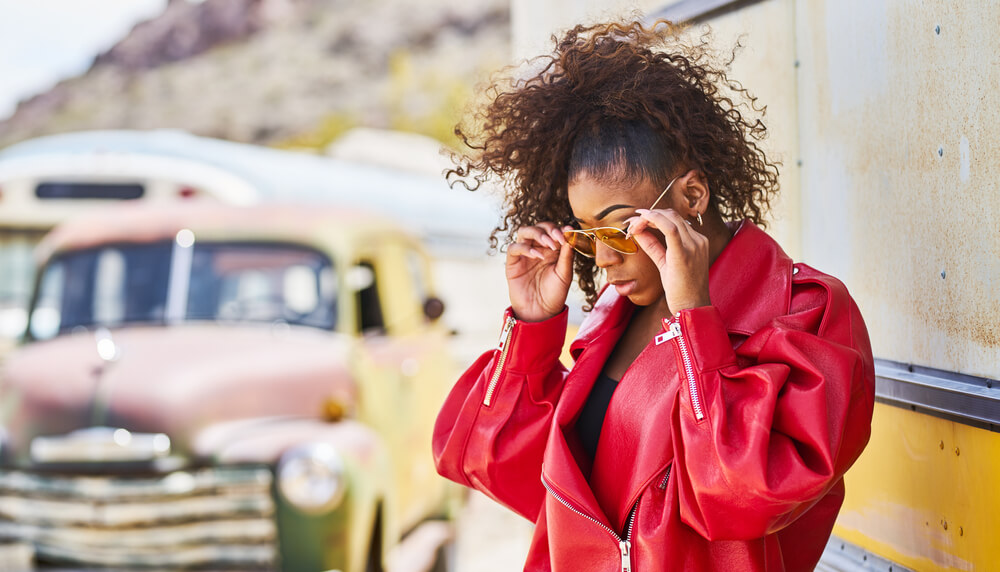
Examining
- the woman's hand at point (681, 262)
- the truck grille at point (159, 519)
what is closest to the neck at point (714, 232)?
the woman's hand at point (681, 262)

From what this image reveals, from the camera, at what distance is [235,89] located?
39.7m

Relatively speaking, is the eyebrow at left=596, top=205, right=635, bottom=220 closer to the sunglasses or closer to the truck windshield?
the sunglasses

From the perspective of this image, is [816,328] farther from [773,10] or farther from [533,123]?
[773,10]

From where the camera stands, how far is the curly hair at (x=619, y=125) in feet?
5.48

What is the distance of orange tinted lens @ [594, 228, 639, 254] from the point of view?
5.24 feet

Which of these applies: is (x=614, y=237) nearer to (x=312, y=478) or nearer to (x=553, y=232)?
(x=553, y=232)

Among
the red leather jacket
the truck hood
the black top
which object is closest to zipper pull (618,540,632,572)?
the red leather jacket

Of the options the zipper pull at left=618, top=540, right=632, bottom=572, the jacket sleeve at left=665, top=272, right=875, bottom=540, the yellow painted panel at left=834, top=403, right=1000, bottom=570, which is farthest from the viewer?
the yellow painted panel at left=834, top=403, right=1000, bottom=570

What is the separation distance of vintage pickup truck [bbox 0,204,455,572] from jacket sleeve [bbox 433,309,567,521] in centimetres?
203

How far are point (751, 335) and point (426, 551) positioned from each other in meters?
3.46

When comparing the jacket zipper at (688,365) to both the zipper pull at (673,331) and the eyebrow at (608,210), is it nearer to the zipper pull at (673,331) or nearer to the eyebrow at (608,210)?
the zipper pull at (673,331)

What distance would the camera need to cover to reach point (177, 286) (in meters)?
4.63

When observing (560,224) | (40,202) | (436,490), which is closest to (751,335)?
(560,224)

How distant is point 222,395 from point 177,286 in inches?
31.3
